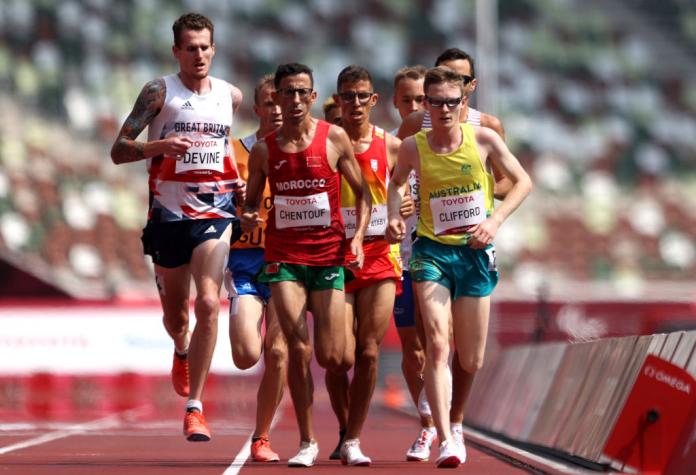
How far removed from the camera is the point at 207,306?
10.9 metres

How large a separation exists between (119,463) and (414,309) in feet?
8.49

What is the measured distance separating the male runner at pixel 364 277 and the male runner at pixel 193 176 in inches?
33.5

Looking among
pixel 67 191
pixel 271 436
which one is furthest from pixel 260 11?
pixel 271 436

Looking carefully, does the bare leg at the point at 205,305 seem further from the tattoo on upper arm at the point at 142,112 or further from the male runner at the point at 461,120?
the male runner at the point at 461,120

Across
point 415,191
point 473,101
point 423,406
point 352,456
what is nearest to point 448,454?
point 352,456

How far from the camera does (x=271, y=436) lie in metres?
15.9

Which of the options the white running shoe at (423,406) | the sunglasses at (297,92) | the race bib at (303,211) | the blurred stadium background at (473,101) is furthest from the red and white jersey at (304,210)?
the blurred stadium background at (473,101)

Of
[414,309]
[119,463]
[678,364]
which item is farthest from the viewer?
[414,309]

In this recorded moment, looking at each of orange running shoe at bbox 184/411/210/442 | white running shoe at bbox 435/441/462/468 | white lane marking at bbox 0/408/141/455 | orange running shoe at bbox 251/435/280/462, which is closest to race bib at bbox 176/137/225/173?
orange running shoe at bbox 184/411/210/442

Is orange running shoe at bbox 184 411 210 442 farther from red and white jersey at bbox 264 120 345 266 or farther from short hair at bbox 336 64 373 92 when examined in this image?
short hair at bbox 336 64 373 92

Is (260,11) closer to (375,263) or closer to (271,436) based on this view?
(271,436)

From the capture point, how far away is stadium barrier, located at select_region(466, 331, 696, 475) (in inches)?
353

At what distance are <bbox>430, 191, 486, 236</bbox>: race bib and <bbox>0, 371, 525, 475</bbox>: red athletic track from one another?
1529 mm

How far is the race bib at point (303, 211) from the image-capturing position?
10.6 m
